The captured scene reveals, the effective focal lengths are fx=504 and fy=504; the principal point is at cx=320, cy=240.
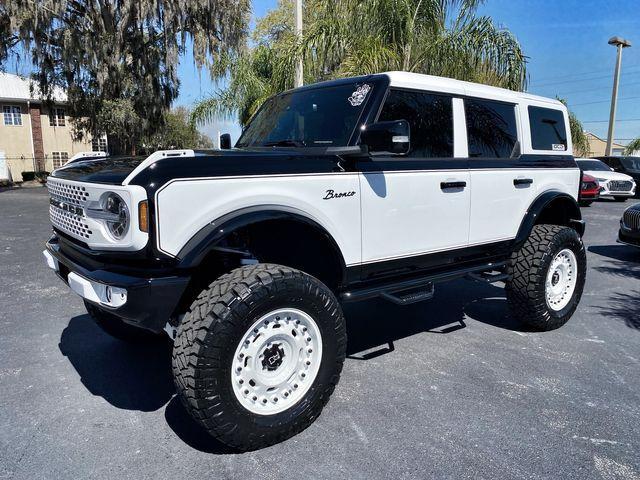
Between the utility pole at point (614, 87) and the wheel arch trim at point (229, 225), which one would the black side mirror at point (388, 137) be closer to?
the wheel arch trim at point (229, 225)

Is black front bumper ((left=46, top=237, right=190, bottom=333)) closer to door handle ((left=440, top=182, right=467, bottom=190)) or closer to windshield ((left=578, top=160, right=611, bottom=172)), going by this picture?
door handle ((left=440, top=182, right=467, bottom=190))

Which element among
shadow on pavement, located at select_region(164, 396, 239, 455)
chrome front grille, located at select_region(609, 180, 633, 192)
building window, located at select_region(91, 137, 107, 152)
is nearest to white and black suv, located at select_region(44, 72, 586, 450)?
shadow on pavement, located at select_region(164, 396, 239, 455)

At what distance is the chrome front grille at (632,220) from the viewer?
8.44m

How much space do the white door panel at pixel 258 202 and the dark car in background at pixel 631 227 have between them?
7.11 metres

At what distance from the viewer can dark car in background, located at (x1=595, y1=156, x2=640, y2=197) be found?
65.8 ft

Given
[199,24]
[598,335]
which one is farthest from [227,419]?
[199,24]

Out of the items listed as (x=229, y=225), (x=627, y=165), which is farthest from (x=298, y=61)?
(x=627, y=165)

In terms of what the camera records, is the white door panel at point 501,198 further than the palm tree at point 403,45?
No

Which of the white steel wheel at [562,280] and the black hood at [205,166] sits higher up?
the black hood at [205,166]

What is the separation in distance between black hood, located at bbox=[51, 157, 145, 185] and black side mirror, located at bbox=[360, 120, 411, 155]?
55.9 inches

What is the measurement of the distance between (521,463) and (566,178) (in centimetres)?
322

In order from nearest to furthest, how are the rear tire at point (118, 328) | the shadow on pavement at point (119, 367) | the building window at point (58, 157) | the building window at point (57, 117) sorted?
the shadow on pavement at point (119, 367) → the rear tire at point (118, 328) → the building window at point (57, 117) → the building window at point (58, 157)

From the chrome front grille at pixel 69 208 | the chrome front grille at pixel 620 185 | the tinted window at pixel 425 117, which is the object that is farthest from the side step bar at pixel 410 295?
the chrome front grille at pixel 620 185

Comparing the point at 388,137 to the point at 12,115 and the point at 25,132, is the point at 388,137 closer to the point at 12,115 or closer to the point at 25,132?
the point at 25,132
